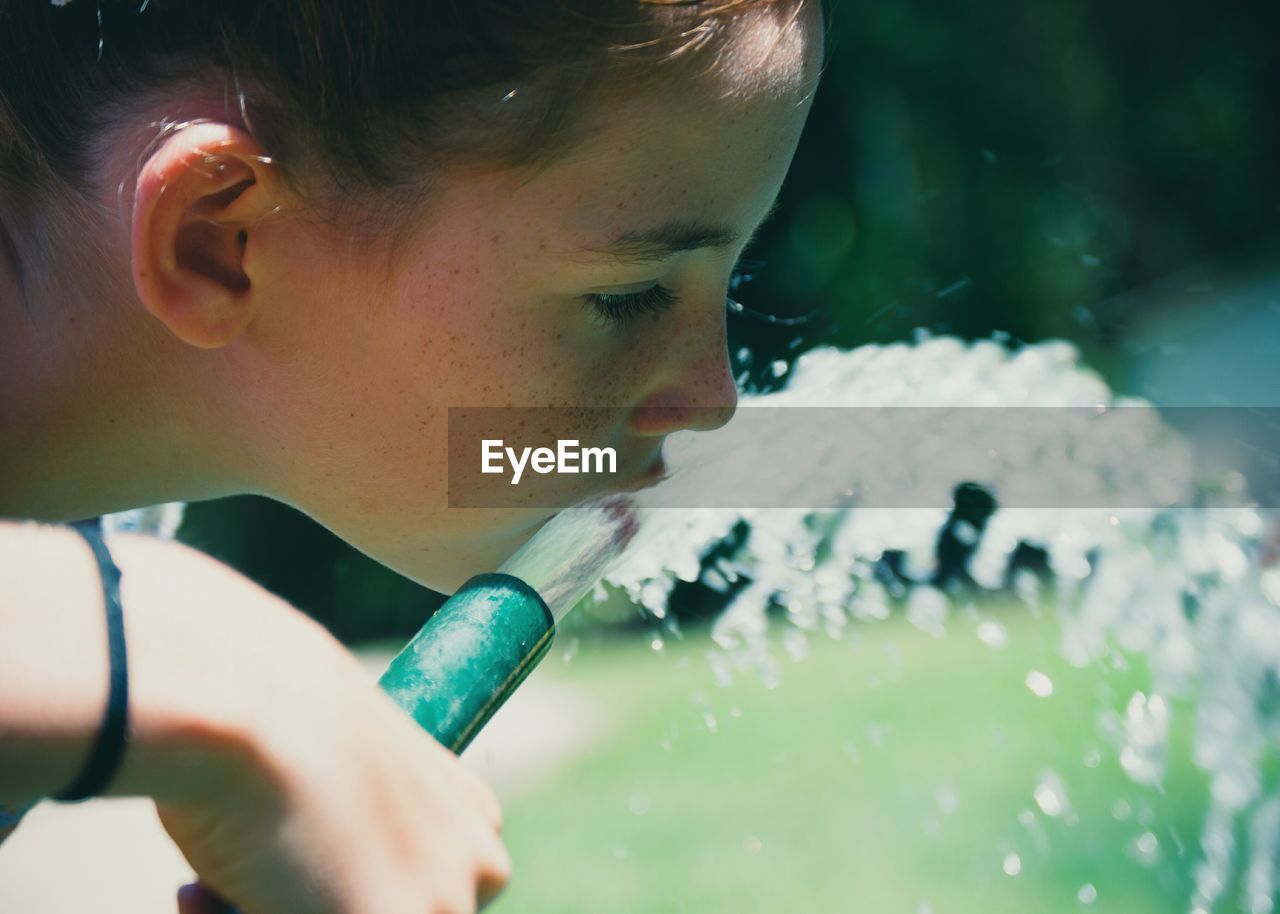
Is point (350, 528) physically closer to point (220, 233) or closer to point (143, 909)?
point (220, 233)

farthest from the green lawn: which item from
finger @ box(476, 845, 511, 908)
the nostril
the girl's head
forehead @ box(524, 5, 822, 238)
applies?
finger @ box(476, 845, 511, 908)

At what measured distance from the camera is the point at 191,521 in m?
4.83

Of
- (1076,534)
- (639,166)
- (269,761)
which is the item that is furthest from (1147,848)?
(269,761)

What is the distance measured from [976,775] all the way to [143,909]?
1630mm

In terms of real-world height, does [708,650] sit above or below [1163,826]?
below

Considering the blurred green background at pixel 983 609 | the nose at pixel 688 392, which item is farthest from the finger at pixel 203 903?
the blurred green background at pixel 983 609

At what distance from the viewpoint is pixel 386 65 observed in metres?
1.26

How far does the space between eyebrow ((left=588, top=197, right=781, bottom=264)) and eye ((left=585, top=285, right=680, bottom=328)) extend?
5 centimetres

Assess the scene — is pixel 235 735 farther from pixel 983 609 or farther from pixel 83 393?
pixel 983 609

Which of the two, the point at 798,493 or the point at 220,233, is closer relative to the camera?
the point at 220,233

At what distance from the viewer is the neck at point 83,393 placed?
1.38 meters

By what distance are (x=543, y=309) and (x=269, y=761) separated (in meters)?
0.67

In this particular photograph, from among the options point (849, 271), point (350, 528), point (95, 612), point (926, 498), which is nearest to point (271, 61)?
point (350, 528)

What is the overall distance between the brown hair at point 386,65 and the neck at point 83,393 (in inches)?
7.3
